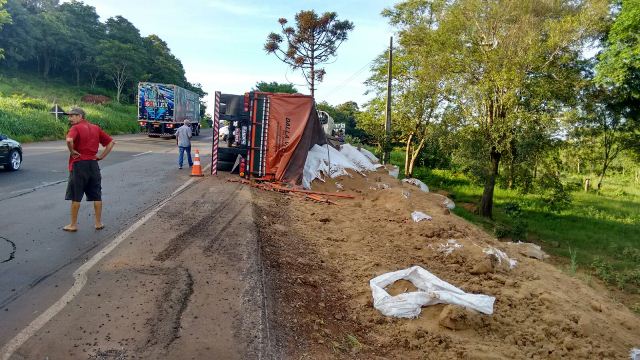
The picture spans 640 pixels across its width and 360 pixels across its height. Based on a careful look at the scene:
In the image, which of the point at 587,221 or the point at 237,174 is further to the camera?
the point at 587,221

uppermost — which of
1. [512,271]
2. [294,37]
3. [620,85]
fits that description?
[294,37]

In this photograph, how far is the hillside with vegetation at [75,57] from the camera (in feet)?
169

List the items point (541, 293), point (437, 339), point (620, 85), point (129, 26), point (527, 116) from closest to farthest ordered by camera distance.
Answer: point (437, 339) → point (541, 293) → point (527, 116) → point (620, 85) → point (129, 26)

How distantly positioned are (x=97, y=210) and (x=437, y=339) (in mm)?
5301

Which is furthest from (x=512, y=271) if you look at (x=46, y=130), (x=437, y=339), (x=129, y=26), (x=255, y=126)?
(x=129, y=26)

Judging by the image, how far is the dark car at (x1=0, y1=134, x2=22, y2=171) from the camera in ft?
38.5

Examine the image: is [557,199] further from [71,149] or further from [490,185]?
[71,149]

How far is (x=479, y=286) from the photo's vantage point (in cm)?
607

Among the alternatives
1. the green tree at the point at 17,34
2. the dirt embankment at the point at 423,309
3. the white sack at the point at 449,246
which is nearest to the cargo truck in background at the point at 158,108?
the dirt embankment at the point at 423,309

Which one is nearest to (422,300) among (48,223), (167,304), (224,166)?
(167,304)

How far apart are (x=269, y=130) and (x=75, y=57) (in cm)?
6201

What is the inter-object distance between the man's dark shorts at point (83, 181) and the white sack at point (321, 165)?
6.36 m

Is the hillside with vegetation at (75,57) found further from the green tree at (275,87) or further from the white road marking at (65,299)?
the white road marking at (65,299)

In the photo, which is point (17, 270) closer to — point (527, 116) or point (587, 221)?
point (527, 116)
